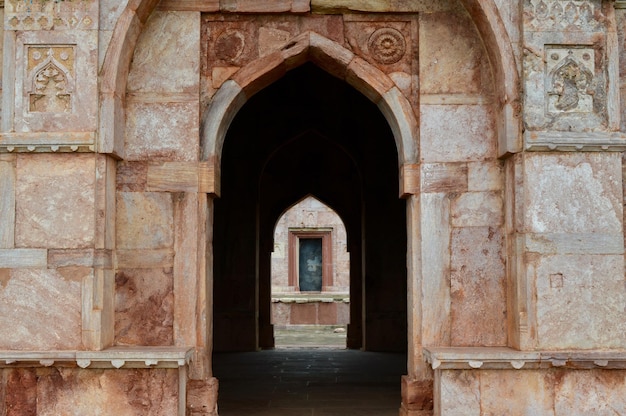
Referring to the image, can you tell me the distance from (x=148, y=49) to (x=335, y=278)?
1669cm

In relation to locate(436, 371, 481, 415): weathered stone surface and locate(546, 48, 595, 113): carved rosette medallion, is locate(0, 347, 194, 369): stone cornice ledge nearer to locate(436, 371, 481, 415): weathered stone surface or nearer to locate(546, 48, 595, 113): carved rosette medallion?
locate(436, 371, 481, 415): weathered stone surface

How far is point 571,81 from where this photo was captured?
502 centimetres

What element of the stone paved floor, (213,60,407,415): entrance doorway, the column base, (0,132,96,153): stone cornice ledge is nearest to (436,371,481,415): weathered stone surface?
the column base

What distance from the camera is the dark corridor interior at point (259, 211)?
33.2ft

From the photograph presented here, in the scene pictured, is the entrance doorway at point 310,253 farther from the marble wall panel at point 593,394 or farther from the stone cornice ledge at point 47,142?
the marble wall panel at point 593,394

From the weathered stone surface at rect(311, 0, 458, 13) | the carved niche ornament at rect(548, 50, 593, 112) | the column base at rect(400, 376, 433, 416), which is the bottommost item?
the column base at rect(400, 376, 433, 416)

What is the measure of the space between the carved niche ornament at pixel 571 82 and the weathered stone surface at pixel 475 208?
0.73 m

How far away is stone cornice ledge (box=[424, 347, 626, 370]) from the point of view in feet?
15.5

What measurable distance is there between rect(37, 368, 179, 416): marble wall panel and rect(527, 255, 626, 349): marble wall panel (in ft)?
7.92

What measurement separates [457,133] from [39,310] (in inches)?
121

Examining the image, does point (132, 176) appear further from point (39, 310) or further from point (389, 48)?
point (389, 48)

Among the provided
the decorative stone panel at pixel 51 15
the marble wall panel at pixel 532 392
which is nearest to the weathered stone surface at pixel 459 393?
the marble wall panel at pixel 532 392

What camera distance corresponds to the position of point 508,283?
519cm

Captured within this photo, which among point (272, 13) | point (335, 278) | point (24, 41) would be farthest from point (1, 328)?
point (335, 278)
